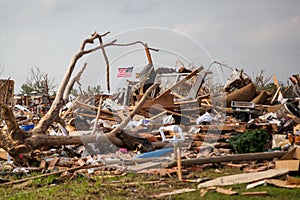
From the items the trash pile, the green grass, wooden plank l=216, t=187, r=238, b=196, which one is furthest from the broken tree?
wooden plank l=216, t=187, r=238, b=196

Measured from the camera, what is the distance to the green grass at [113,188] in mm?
5434

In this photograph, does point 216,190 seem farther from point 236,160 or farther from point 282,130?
point 282,130

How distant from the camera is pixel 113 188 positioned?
5961 millimetres

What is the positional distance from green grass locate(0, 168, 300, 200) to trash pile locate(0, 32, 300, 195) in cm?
31

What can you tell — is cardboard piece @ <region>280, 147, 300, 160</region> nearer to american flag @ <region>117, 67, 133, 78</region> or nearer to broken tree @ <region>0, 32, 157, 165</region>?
broken tree @ <region>0, 32, 157, 165</region>

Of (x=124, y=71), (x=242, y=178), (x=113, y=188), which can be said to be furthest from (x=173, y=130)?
(x=113, y=188)

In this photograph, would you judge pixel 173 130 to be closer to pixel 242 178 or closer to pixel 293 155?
pixel 293 155

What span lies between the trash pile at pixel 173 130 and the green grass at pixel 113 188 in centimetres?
31

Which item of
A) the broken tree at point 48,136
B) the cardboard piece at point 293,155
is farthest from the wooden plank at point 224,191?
the broken tree at point 48,136

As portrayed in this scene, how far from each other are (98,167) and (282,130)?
18.5 feet

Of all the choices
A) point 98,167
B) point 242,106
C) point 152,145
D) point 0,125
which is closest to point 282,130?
point 242,106

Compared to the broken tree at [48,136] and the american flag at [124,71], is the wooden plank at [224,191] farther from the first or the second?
the american flag at [124,71]

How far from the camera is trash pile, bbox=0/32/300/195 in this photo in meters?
7.48

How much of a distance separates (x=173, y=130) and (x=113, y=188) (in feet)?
15.1
